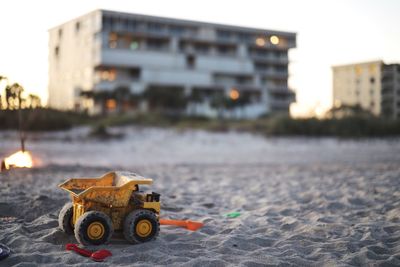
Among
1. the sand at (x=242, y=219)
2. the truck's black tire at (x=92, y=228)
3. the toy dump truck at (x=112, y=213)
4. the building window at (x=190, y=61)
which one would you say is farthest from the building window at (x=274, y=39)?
the truck's black tire at (x=92, y=228)

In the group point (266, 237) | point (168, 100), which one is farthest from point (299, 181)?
point (168, 100)

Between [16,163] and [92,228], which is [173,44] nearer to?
[16,163]

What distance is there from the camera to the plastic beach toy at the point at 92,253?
426cm

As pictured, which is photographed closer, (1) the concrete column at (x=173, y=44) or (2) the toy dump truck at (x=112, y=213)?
(2) the toy dump truck at (x=112, y=213)

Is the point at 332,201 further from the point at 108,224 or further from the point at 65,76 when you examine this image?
the point at 65,76

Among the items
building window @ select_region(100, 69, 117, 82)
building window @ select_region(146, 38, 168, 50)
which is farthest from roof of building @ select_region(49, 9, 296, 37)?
building window @ select_region(100, 69, 117, 82)

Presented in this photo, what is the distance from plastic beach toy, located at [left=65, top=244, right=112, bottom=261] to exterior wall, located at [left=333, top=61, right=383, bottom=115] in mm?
18321

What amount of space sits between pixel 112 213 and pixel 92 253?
630mm

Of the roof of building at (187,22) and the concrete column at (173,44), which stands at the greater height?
the roof of building at (187,22)

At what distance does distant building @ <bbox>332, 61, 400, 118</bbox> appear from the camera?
21147 mm

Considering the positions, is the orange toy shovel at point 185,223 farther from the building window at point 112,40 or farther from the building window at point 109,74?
the building window at point 112,40

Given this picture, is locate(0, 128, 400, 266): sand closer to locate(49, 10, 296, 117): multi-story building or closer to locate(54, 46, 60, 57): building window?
locate(49, 10, 296, 117): multi-story building

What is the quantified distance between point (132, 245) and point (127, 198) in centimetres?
52

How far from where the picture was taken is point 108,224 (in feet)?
15.4
